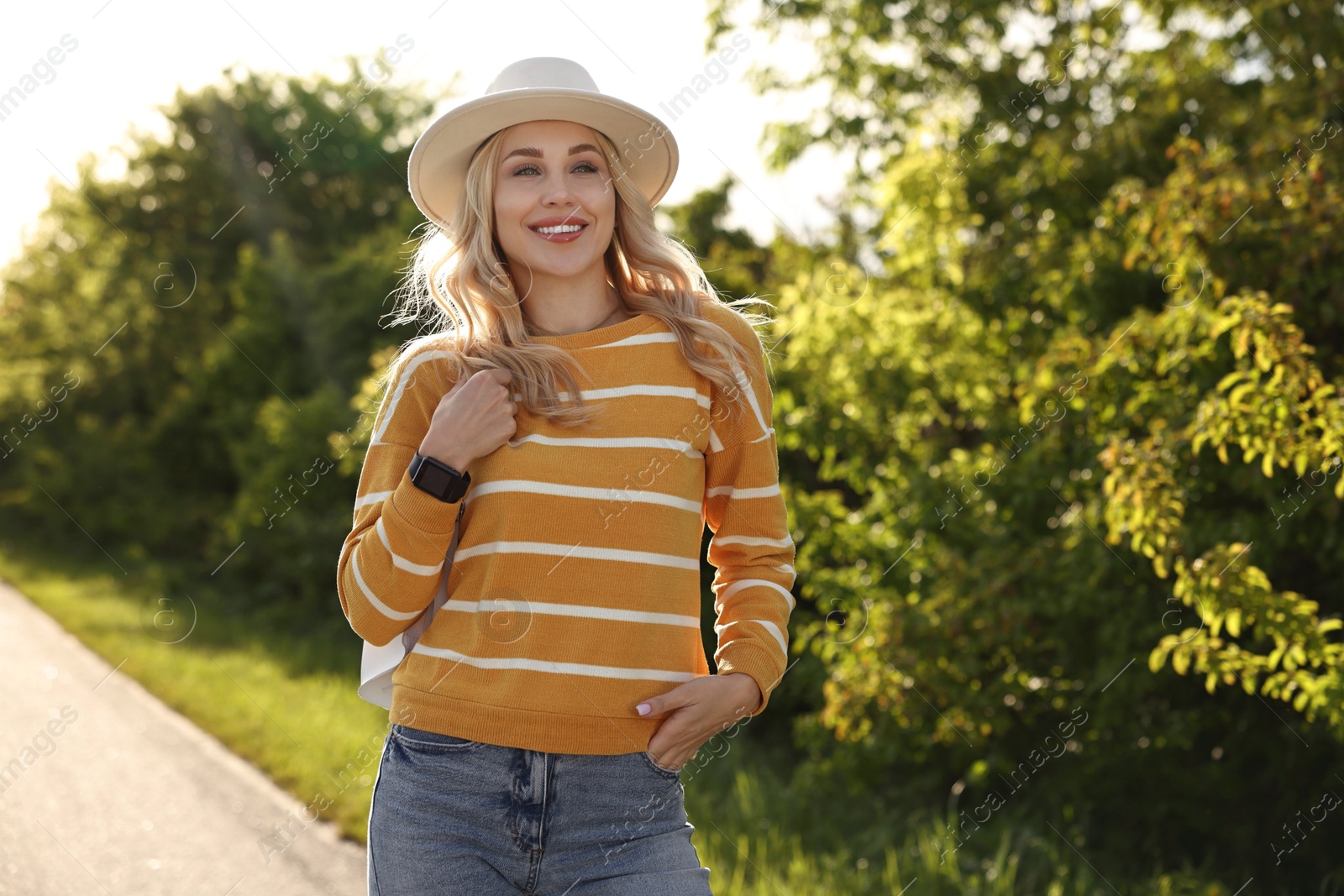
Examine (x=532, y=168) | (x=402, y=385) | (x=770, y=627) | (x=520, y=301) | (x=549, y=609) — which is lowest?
(x=770, y=627)

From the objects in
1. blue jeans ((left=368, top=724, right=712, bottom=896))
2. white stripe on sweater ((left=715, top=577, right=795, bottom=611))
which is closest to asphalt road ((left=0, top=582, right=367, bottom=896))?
blue jeans ((left=368, top=724, right=712, bottom=896))

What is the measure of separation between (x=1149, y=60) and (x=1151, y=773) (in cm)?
324

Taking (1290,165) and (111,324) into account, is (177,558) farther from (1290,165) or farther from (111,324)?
(1290,165)

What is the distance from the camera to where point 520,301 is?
2.10m

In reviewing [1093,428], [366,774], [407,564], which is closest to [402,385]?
[407,564]

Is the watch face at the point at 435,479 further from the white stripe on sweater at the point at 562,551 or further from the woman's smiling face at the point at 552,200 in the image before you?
the woman's smiling face at the point at 552,200

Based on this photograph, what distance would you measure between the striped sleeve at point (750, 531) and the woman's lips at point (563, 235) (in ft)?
1.24

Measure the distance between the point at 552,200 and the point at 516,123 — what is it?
173 millimetres

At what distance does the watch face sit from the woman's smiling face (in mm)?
465

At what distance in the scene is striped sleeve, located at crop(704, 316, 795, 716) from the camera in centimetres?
199

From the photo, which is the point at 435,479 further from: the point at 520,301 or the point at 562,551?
the point at 520,301

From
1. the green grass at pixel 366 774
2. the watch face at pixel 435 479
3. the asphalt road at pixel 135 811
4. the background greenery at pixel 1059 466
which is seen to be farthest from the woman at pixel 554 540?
the asphalt road at pixel 135 811

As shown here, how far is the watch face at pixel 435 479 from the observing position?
178 cm

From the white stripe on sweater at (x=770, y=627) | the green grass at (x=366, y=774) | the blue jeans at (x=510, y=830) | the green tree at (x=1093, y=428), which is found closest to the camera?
A: the blue jeans at (x=510, y=830)
